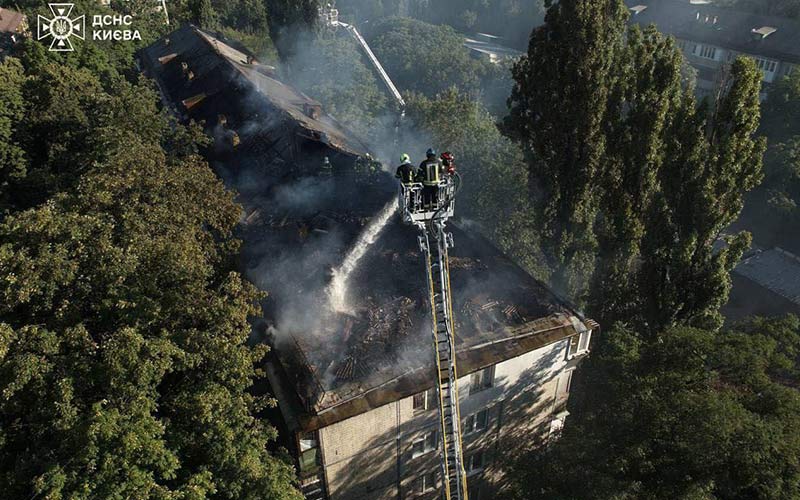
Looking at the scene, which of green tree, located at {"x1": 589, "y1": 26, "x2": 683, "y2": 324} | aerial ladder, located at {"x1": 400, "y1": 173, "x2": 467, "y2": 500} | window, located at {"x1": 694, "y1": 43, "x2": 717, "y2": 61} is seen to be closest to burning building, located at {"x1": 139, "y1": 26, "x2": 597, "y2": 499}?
aerial ladder, located at {"x1": 400, "y1": 173, "x2": 467, "y2": 500}

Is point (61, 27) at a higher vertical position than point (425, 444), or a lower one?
higher

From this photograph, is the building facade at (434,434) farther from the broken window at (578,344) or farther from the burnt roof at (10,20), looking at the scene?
the burnt roof at (10,20)

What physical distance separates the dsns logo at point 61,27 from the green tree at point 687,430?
45.8m

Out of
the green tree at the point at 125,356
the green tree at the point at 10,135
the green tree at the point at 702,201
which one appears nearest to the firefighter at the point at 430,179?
the green tree at the point at 125,356

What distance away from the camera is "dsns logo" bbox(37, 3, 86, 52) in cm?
4191

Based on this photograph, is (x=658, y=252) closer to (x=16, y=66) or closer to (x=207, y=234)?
(x=207, y=234)

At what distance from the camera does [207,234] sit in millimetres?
16422

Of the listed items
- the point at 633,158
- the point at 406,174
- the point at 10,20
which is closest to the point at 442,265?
the point at 406,174

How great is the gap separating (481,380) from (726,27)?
2528 inches

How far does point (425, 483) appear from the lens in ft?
57.5

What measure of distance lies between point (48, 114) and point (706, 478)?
1293 inches

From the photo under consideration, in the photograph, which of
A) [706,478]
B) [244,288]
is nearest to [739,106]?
[706,478]

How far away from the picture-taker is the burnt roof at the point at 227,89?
3055 centimetres

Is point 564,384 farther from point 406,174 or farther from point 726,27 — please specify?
point 726,27
